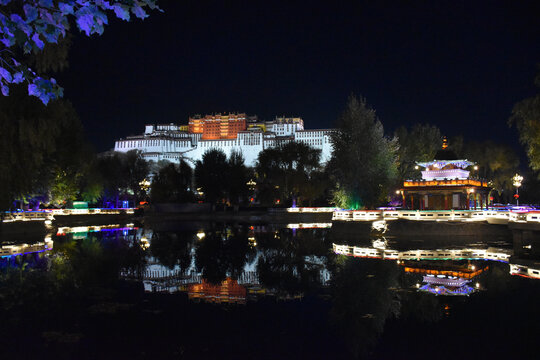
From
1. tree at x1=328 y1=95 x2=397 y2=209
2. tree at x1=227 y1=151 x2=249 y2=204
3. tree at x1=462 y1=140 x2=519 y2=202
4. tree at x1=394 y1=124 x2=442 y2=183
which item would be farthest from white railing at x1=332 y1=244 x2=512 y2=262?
tree at x1=462 y1=140 x2=519 y2=202

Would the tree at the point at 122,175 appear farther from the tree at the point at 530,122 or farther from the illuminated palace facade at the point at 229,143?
the illuminated palace facade at the point at 229,143

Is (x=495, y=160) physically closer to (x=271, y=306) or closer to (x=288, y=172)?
(x=288, y=172)

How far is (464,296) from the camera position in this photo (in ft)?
43.4

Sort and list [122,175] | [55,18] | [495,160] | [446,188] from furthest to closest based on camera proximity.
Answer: [122,175]
[495,160]
[446,188]
[55,18]

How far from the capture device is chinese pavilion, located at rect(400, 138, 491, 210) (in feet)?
145

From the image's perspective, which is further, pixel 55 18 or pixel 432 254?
pixel 432 254

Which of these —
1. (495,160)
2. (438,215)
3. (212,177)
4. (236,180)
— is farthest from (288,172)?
(438,215)

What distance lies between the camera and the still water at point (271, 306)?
8.80 metres

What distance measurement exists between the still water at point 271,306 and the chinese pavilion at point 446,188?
2192 cm

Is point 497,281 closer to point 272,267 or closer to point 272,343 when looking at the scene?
point 272,267

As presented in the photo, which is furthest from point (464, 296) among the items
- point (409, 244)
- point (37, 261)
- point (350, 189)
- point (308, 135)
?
point (308, 135)

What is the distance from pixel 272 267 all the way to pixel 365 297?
22.5ft

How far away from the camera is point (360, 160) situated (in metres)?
40.6

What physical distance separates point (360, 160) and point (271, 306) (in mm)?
29935
